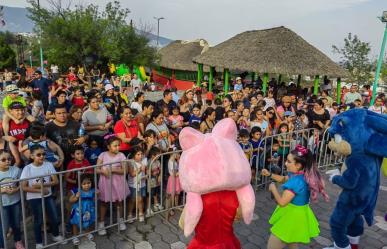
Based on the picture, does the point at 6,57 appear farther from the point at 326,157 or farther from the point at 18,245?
the point at 326,157

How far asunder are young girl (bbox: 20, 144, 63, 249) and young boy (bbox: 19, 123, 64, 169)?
16.4 inches

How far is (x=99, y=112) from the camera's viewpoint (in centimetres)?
584

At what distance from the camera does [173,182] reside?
15.7 ft

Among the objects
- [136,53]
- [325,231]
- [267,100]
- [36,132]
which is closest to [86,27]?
[136,53]

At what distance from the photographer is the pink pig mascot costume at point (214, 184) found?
96.9 inches

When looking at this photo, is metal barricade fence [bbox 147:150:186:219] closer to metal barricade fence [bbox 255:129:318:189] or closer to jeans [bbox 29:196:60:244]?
jeans [bbox 29:196:60:244]

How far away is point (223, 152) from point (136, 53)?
78.6ft

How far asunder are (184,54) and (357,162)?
27523 mm

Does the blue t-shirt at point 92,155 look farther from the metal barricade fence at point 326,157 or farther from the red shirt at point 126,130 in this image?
the metal barricade fence at point 326,157

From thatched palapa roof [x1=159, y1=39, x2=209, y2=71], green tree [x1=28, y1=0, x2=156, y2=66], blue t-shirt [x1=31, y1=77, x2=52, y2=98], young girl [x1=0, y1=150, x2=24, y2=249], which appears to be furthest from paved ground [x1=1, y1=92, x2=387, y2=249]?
thatched palapa roof [x1=159, y1=39, x2=209, y2=71]

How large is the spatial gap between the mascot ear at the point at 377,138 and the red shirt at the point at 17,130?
4772 millimetres

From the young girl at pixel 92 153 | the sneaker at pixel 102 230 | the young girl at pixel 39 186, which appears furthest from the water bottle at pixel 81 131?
the sneaker at pixel 102 230

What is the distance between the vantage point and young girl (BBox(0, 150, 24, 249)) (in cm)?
370

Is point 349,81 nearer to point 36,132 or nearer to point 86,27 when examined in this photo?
point 86,27
